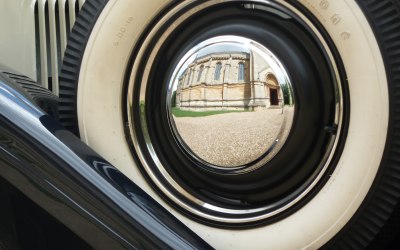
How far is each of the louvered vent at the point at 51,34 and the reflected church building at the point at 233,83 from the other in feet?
2.00

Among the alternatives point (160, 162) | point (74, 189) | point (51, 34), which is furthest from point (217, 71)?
point (51, 34)

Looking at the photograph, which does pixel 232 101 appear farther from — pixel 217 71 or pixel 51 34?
pixel 51 34

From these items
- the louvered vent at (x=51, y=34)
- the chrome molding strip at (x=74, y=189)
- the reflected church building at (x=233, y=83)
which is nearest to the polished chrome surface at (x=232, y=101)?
the reflected church building at (x=233, y=83)

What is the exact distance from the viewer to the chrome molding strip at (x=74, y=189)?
0.75m

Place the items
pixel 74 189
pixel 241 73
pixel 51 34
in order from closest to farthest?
1. pixel 74 189
2. pixel 241 73
3. pixel 51 34

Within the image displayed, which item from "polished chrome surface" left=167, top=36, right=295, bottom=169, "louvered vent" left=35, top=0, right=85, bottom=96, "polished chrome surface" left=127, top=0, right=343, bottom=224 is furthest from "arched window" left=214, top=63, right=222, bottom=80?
"louvered vent" left=35, top=0, right=85, bottom=96

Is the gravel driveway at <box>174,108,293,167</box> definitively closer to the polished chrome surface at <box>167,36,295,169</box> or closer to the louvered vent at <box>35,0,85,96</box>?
the polished chrome surface at <box>167,36,295,169</box>

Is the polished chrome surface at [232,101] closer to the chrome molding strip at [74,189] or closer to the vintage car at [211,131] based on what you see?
the vintage car at [211,131]

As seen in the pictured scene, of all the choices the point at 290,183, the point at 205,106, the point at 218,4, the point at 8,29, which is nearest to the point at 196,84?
the point at 205,106

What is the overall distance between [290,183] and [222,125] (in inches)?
7.4

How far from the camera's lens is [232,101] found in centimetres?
90

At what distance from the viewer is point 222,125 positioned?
913 millimetres

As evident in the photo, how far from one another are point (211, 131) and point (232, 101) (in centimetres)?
7

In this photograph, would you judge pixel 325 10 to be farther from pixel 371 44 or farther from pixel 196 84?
pixel 196 84
